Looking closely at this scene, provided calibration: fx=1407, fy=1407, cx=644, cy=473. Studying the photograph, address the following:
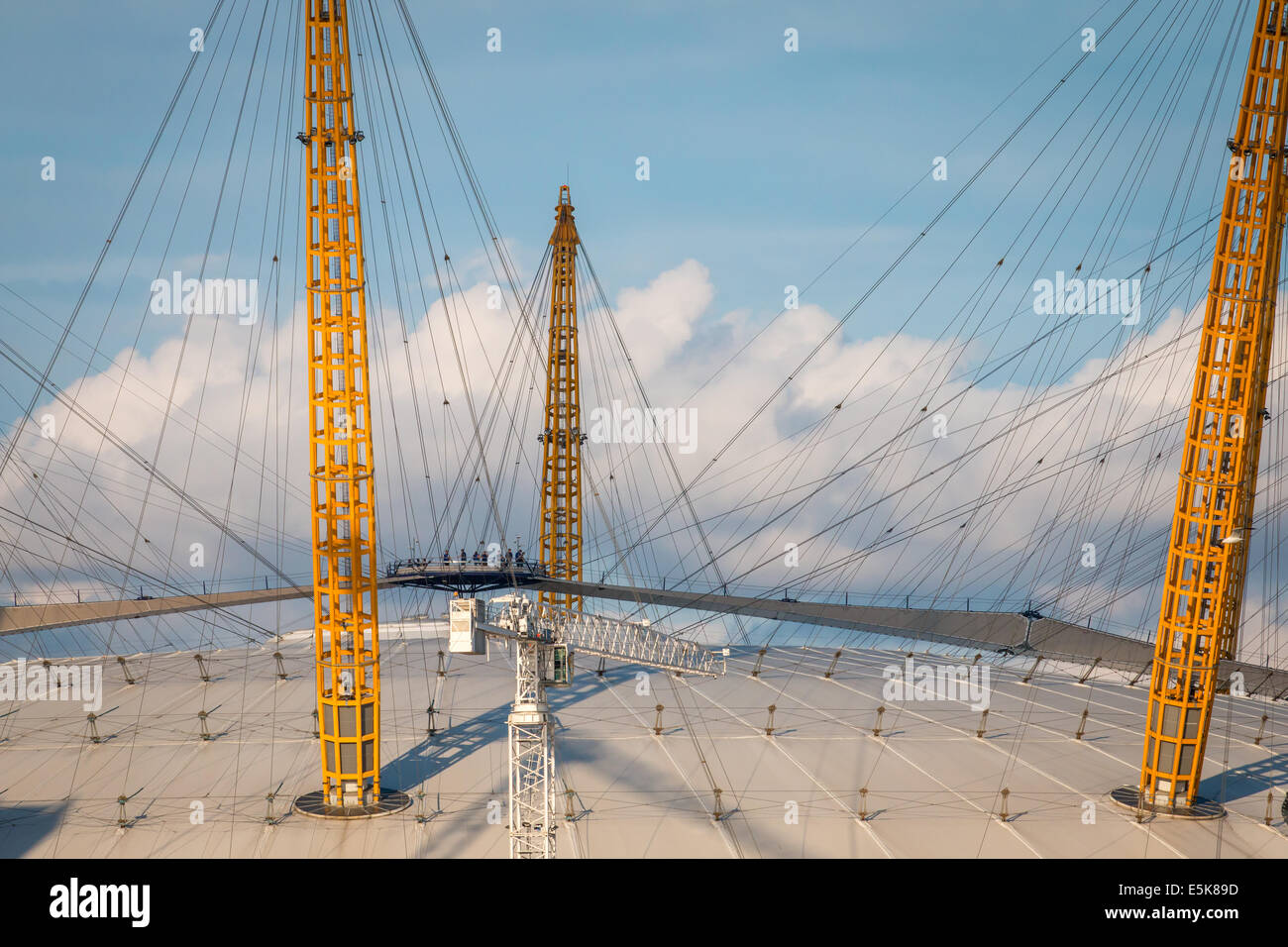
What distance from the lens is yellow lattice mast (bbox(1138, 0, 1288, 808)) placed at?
52938 mm

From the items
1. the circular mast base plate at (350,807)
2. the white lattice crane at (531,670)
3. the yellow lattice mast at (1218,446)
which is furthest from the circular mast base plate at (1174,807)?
the circular mast base plate at (350,807)

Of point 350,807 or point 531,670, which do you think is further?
point 350,807

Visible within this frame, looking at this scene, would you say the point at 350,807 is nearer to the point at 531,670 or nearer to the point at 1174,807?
the point at 531,670

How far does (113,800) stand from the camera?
52.7 m

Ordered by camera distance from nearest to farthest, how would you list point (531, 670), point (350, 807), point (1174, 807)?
point (531, 670) → point (350, 807) → point (1174, 807)

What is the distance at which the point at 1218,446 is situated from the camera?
5369 centimetres

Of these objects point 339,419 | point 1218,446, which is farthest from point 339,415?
point 1218,446

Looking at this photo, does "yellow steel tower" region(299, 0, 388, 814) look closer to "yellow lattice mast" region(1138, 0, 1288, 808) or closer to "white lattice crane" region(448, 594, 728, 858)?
"white lattice crane" region(448, 594, 728, 858)

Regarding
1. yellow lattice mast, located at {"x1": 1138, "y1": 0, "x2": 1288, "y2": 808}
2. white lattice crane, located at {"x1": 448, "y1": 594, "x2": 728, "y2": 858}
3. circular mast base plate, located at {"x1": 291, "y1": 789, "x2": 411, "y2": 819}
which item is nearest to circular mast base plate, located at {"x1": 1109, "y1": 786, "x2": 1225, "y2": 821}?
yellow lattice mast, located at {"x1": 1138, "y1": 0, "x2": 1288, "y2": 808}

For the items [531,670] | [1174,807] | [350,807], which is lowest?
[1174,807]

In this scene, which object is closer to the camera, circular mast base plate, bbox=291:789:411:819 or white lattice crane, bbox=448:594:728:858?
white lattice crane, bbox=448:594:728:858

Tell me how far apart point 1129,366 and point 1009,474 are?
24.2 ft
